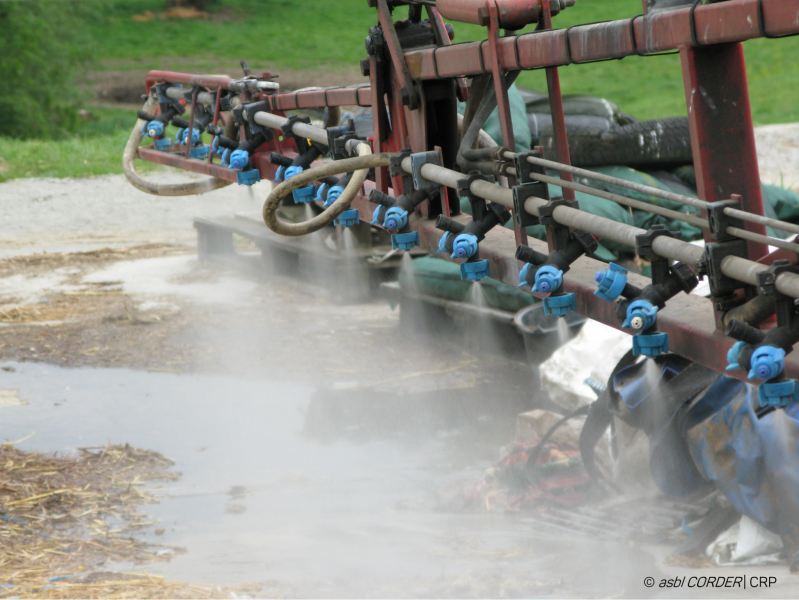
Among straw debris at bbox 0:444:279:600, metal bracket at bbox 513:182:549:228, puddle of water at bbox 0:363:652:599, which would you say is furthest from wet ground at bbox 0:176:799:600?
metal bracket at bbox 513:182:549:228

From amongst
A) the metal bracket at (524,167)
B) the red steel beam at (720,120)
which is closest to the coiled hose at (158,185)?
the metal bracket at (524,167)

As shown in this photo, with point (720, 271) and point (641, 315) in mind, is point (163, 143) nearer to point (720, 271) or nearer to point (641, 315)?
point (641, 315)

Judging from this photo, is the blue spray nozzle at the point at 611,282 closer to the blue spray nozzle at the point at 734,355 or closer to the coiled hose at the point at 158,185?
the blue spray nozzle at the point at 734,355

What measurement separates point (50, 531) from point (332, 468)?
1452 mm

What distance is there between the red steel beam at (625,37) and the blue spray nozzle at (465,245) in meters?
0.59

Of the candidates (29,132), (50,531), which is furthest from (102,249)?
(29,132)

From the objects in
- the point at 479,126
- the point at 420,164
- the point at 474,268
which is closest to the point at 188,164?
the point at 420,164

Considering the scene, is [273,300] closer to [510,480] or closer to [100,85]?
[510,480]

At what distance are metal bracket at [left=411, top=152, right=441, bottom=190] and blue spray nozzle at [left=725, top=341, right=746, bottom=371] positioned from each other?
60.0 inches

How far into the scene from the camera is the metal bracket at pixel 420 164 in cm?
341

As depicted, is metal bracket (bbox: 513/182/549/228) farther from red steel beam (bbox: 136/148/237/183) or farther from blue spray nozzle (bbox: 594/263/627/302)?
red steel beam (bbox: 136/148/237/183)

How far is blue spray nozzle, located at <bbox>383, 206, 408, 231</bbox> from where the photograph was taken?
3363 millimetres

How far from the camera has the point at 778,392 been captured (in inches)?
82.2

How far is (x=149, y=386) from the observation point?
6094 millimetres
